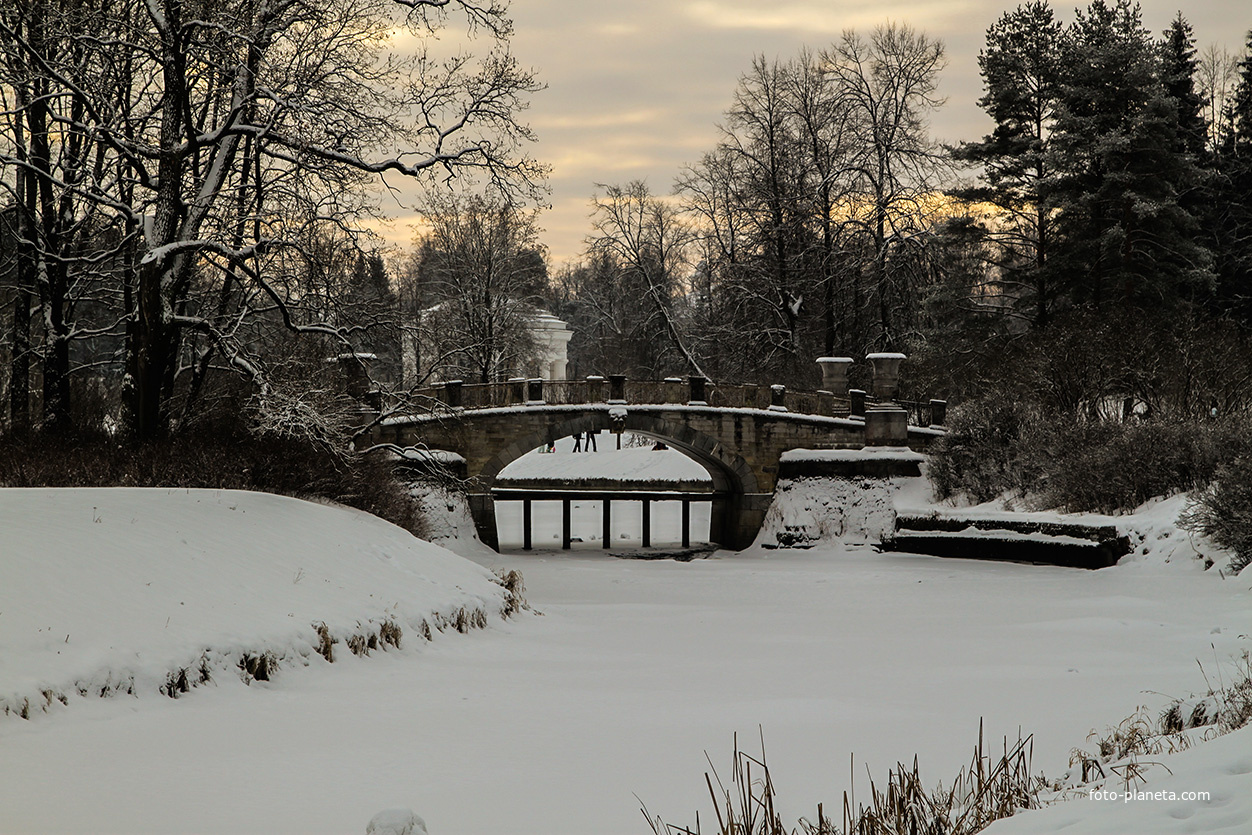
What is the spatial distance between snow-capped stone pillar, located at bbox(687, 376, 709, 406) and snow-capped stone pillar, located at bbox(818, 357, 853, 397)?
10.9ft

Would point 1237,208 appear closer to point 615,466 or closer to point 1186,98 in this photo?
point 1186,98

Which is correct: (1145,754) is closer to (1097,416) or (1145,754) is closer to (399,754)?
(399,754)

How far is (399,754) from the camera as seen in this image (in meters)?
6.33

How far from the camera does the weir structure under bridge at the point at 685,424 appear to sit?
87.1 ft

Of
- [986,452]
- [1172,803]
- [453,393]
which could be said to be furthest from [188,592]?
[986,452]

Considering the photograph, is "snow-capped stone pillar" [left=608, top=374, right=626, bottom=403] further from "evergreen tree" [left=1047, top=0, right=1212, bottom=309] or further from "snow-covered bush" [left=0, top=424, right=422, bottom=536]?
"evergreen tree" [left=1047, top=0, right=1212, bottom=309]

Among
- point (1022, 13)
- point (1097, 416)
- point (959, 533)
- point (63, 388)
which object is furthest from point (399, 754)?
point (1022, 13)

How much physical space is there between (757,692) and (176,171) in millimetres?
9685

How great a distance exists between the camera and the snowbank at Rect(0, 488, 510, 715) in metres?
6.77

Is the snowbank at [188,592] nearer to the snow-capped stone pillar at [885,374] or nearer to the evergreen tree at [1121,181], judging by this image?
the snow-capped stone pillar at [885,374]

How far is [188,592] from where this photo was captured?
27.5 ft

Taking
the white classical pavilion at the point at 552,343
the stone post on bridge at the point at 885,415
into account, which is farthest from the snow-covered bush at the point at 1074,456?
the white classical pavilion at the point at 552,343

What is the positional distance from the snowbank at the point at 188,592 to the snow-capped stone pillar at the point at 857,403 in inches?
637

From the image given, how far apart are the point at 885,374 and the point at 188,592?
20.8m
